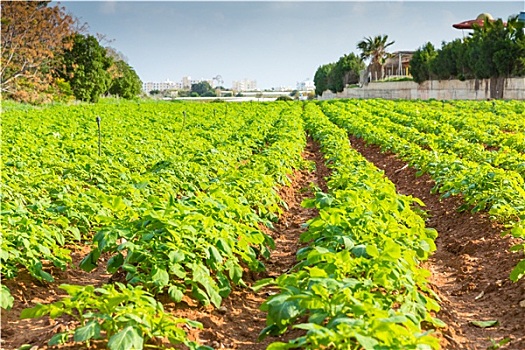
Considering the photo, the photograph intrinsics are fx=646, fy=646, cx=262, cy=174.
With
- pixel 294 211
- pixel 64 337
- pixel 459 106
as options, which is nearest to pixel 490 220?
pixel 294 211

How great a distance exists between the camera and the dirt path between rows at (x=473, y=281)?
5.50m

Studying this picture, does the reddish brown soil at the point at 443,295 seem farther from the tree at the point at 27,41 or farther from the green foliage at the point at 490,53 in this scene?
the green foliage at the point at 490,53

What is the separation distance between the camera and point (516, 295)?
630 centimetres

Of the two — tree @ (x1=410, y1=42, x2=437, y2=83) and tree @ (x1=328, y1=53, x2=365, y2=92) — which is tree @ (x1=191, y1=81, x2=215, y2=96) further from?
tree @ (x1=410, y1=42, x2=437, y2=83)

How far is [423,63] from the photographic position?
214 feet

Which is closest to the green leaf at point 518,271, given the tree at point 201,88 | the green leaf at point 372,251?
the green leaf at point 372,251

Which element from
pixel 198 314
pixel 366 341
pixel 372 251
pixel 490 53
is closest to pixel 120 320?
pixel 366 341

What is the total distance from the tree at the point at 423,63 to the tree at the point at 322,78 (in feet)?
166

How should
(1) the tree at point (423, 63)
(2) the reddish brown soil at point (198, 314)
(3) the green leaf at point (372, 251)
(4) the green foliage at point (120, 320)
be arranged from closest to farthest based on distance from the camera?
(4) the green foliage at point (120, 320) < (3) the green leaf at point (372, 251) < (2) the reddish brown soil at point (198, 314) < (1) the tree at point (423, 63)

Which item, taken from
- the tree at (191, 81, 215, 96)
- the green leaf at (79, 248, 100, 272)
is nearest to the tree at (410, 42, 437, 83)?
the green leaf at (79, 248, 100, 272)

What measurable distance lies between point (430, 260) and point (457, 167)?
2879 millimetres

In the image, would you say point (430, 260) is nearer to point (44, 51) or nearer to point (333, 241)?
point (333, 241)

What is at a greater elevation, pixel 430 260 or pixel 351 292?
pixel 351 292

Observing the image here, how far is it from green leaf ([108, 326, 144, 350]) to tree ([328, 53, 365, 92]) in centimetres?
9726
